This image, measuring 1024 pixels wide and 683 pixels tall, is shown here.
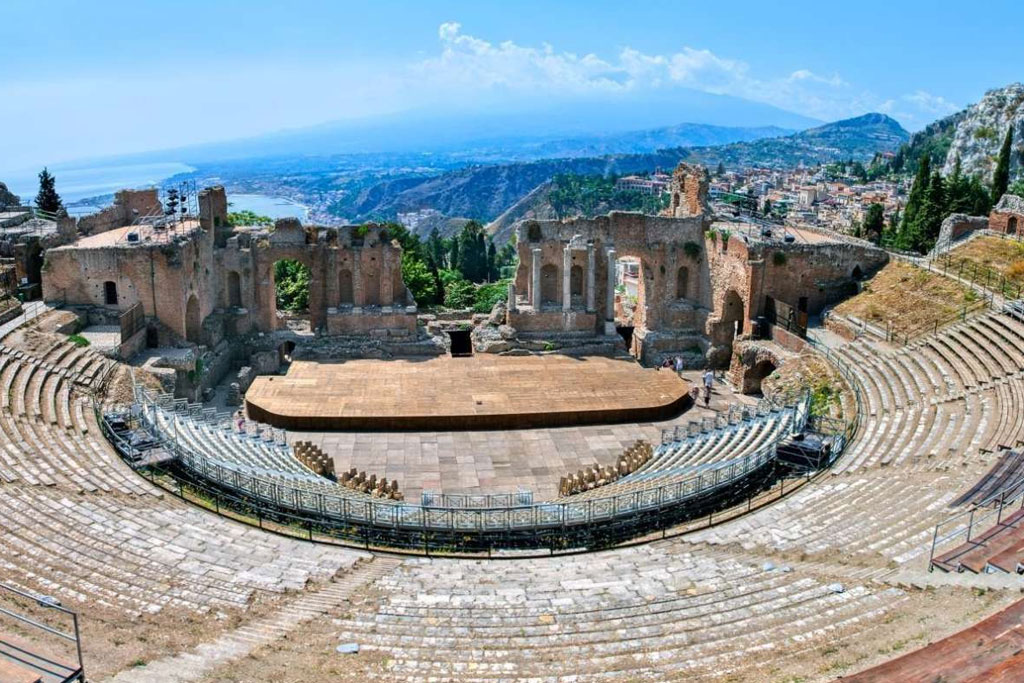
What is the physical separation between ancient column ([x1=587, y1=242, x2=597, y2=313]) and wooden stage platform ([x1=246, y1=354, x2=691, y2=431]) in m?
3.70

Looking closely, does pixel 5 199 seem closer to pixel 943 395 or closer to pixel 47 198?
pixel 47 198

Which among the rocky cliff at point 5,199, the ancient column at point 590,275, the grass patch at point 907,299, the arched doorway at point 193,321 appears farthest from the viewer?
the rocky cliff at point 5,199

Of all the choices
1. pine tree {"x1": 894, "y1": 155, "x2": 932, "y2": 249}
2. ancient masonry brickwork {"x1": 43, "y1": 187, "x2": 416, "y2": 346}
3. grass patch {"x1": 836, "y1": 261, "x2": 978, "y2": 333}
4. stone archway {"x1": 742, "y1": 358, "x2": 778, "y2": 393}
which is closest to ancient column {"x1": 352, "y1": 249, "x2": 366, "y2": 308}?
ancient masonry brickwork {"x1": 43, "y1": 187, "x2": 416, "y2": 346}

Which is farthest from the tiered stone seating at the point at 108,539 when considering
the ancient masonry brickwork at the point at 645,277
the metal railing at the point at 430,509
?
the ancient masonry brickwork at the point at 645,277

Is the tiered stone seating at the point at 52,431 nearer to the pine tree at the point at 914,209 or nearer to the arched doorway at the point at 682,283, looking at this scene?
the arched doorway at the point at 682,283

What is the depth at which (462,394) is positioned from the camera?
30766 millimetres

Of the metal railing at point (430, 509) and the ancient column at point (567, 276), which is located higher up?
the ancient column at point (567, 276)

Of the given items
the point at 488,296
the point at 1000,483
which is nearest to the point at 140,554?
the point at 1000,483

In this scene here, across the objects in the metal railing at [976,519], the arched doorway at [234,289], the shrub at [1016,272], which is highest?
the shrub at [1016,272]

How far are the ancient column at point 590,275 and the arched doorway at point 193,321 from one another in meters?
16.7

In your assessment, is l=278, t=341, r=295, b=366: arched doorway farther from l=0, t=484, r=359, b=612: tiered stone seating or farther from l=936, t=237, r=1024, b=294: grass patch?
l=936, t=237, r=1024, b=294: grass patch

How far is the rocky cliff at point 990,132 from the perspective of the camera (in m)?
101

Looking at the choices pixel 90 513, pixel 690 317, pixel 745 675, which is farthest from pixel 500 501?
pixel 690 317

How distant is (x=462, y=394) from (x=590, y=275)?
33.0 feet
